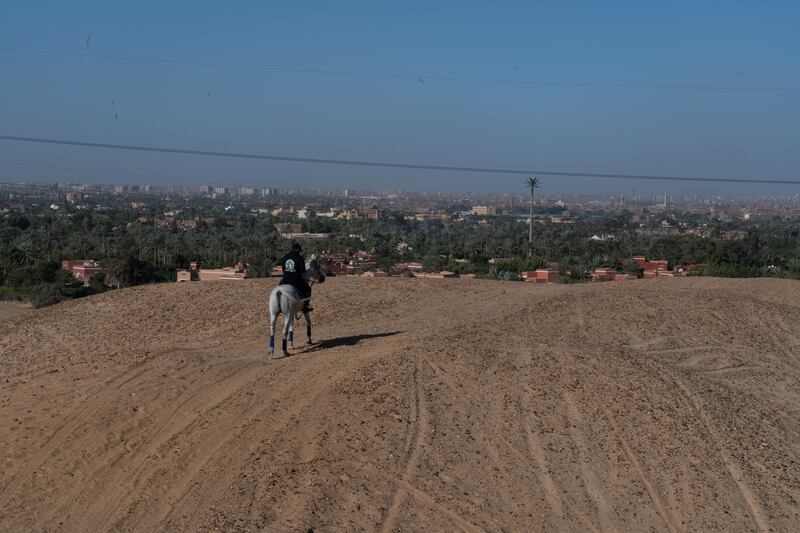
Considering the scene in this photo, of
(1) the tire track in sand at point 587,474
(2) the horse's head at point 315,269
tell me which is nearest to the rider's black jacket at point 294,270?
(2) the horse's head at point 315,269

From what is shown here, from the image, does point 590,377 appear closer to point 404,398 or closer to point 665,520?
point 404,398

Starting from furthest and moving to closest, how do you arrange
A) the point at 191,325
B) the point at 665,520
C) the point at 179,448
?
the point at 191,325, the point at 179,448, the point at 665,520

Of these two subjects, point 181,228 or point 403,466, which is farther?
point 181,228

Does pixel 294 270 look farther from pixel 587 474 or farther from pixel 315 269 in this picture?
pixel 587 474

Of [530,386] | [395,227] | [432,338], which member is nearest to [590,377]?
[530,386]

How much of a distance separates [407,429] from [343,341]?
5.20 metres

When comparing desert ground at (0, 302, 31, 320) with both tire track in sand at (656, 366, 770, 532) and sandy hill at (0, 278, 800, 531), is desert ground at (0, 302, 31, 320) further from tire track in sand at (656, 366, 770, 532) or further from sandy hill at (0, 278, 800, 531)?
tire track in sand at (656, 366, 770, 532)

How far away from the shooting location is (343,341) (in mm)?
16438

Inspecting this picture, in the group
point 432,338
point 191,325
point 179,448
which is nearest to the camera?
point 179,448

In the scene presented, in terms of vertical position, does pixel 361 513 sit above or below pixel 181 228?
above

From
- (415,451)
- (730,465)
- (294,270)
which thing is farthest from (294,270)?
(730,465)

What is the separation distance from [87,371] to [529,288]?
13048 mm

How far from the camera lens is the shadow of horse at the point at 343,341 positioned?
627 inches

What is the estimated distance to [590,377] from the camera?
13750 millimetres
